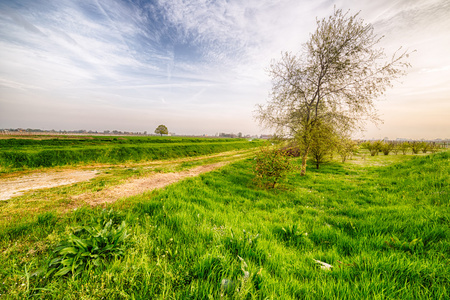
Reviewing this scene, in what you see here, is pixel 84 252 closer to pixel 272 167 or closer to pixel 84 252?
pixel 84 252

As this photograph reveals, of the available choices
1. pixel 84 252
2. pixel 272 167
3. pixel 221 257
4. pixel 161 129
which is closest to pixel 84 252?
pixel 84 252

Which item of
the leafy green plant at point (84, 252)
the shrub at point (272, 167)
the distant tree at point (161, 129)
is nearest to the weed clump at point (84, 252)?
the leafy green plant at point (84, 252)

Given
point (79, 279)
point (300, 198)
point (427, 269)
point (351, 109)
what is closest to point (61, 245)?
point (79, 279)

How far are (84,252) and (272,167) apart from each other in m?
8.12

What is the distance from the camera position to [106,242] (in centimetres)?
254

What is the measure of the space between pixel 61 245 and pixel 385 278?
17.1ft

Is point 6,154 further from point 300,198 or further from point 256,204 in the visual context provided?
point 300,198

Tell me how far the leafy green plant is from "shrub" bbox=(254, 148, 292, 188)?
7174mm

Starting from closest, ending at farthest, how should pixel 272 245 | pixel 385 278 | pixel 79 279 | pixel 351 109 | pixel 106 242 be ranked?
pixel 79 279, pixel 385 278, pixel 106 242, pixel 272 245, pixel 351 109

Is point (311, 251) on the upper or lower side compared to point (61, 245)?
lower

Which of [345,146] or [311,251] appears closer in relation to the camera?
[311,251]

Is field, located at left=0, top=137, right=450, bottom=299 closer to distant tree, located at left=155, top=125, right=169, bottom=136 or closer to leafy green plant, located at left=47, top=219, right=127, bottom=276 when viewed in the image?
leafy green plant, located at left=47, top=219, right=127, bottom=276

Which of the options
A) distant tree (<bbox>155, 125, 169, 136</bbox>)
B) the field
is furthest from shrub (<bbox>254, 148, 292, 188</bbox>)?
distant tree (<bbox>155, 125, 169, 136</bbox>)

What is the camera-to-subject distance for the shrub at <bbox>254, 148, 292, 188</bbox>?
28.2ft
